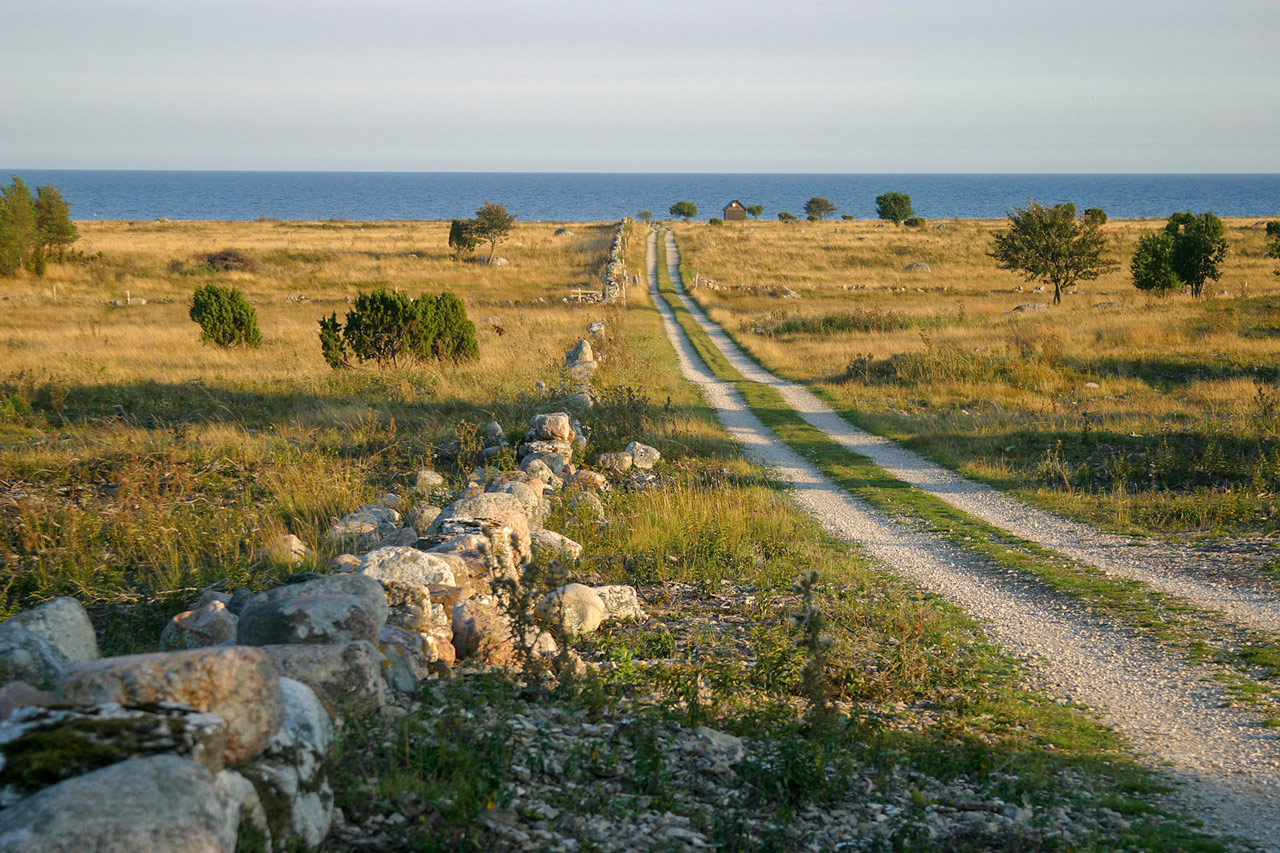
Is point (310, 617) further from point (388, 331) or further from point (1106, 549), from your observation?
point (388, 331)

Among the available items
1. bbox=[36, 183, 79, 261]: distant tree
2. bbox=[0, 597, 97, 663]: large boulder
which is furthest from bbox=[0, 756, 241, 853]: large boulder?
bbox=[36, 183, 79, 261]: distant tree

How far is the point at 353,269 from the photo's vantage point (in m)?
46.8

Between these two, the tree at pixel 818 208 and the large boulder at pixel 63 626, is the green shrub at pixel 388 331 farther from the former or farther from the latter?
the tree at pixel 818 208

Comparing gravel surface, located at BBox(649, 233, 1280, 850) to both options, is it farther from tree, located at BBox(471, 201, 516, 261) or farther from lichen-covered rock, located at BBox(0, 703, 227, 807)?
tree, located at BBox(471, 201, 516, 261)

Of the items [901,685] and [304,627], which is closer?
[304,627]

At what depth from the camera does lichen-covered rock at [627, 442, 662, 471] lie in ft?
41.5

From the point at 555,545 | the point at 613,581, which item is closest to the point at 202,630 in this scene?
the point at 555,545

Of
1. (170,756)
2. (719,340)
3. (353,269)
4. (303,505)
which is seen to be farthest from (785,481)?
(353,269)

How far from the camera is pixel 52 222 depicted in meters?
43.6

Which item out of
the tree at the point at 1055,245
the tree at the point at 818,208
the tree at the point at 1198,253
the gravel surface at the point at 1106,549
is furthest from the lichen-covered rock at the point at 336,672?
the tree at the point at 818,208

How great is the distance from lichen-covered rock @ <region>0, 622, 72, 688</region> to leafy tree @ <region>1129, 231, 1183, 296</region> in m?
40.0

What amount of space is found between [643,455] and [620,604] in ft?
17.9

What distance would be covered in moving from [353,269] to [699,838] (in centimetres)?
4642

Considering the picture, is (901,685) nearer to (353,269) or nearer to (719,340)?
(719,340)
